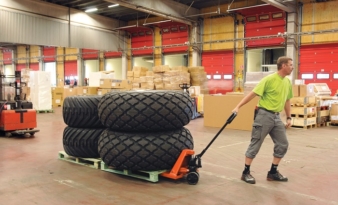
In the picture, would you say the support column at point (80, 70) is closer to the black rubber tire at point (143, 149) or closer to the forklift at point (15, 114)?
the forklift at point (15, 114)

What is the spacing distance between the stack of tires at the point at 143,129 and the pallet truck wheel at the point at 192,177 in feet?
0.85

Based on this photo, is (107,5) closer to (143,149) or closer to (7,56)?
(143,149)

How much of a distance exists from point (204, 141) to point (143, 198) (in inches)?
151

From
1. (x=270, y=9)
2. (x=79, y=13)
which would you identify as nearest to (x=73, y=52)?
(x=79, y=13)

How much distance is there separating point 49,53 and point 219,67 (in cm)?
1508

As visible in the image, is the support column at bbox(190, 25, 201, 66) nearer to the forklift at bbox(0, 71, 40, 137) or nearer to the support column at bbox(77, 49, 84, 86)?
the support column at bbox(77, 49, 84, 86)

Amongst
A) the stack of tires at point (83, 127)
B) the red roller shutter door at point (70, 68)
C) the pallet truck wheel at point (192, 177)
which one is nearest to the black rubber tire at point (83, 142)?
the stack of tires at point (83, 127)

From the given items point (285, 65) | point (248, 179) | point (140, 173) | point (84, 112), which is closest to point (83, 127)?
point (84, 112)

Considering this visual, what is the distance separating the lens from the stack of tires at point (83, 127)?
4523mm

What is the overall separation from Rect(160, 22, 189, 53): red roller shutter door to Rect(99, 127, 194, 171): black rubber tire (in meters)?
14.4

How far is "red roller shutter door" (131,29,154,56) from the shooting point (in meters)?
19.8

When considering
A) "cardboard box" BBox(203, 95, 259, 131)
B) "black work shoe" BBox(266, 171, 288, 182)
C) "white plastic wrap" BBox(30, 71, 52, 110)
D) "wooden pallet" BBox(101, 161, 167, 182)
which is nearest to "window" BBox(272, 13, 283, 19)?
"cardboard box" BBox(203, 95, 259, 131)

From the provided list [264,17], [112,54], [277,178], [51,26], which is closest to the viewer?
[277,178]

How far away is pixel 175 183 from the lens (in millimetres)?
3725
